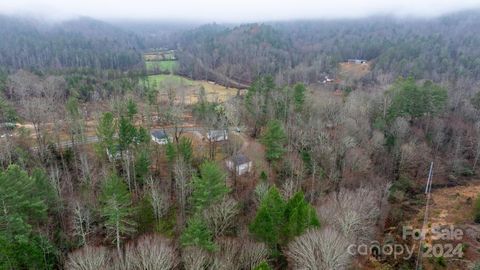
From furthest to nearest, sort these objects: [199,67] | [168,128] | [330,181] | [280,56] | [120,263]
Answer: [280,56] → [199,67] → [168,128] → [330,181] → [120,263]

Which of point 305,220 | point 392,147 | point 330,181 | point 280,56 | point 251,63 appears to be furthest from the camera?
point 280,56

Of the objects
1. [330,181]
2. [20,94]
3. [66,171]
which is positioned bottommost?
[330,181]

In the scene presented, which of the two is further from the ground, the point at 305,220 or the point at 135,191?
the point at 305,220

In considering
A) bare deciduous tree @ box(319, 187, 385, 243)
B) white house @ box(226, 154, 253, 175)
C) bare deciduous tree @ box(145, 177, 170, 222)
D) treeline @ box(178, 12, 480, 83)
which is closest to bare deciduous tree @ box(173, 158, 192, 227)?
bare deciduous tree @ box(145, 177, 170, 222)

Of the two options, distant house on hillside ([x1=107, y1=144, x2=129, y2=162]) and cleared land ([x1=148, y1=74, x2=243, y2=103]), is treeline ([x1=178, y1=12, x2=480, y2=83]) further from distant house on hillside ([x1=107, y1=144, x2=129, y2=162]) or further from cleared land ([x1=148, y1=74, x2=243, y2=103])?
distant house on hillside ([x1=107, y1=144, x2=129, y2=162])

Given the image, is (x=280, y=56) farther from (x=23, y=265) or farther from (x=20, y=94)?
(x=23, y=265)

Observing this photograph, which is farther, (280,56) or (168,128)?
(280,56)

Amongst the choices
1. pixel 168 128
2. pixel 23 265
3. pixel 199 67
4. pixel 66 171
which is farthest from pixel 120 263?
pixel 199 67
